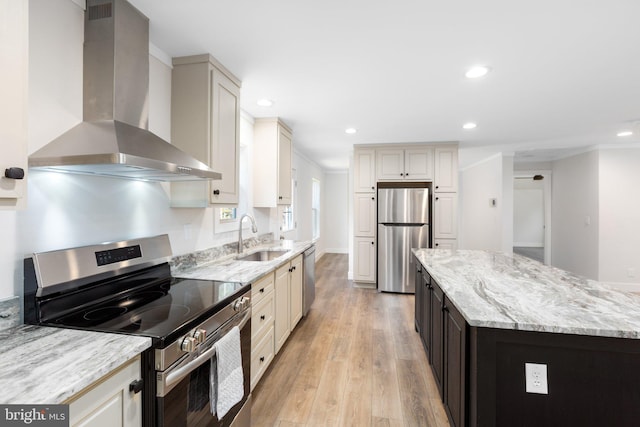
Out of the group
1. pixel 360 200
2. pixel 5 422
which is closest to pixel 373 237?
pixel 360 200

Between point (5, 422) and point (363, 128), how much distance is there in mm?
3879

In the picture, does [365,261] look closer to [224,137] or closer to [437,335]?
[437,335]

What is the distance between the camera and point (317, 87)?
2582 mm

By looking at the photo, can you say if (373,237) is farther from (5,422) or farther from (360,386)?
(5,422)

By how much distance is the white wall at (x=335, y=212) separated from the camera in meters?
8.37

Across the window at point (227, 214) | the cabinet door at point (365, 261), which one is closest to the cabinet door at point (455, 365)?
the window at point (227, 214)

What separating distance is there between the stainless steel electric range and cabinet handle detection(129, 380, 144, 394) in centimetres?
2

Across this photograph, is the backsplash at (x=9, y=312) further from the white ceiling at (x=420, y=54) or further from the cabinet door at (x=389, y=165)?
the cabinet door at (x=389, y=165)

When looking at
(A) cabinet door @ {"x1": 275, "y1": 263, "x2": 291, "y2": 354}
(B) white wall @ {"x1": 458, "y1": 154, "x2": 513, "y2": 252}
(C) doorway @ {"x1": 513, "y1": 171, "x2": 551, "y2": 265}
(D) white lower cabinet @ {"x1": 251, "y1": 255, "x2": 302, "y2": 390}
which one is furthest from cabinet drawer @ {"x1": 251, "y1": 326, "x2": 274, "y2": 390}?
(C) doorway @ {"x1": 513, "y1": 171, "x2": 551, "y2": 265}

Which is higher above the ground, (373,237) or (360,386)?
(373,237)

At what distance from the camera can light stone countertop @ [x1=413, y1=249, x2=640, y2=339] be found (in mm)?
1225

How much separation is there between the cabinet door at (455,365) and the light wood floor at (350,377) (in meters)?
0.32

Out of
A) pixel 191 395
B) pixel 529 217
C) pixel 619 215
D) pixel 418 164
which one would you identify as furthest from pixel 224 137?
pixel 529 217

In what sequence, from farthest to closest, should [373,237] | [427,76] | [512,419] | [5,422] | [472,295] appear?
1. [373,237]
2. [427,76]
3. [472,295]
4. [512,419]
5. [5,422]
